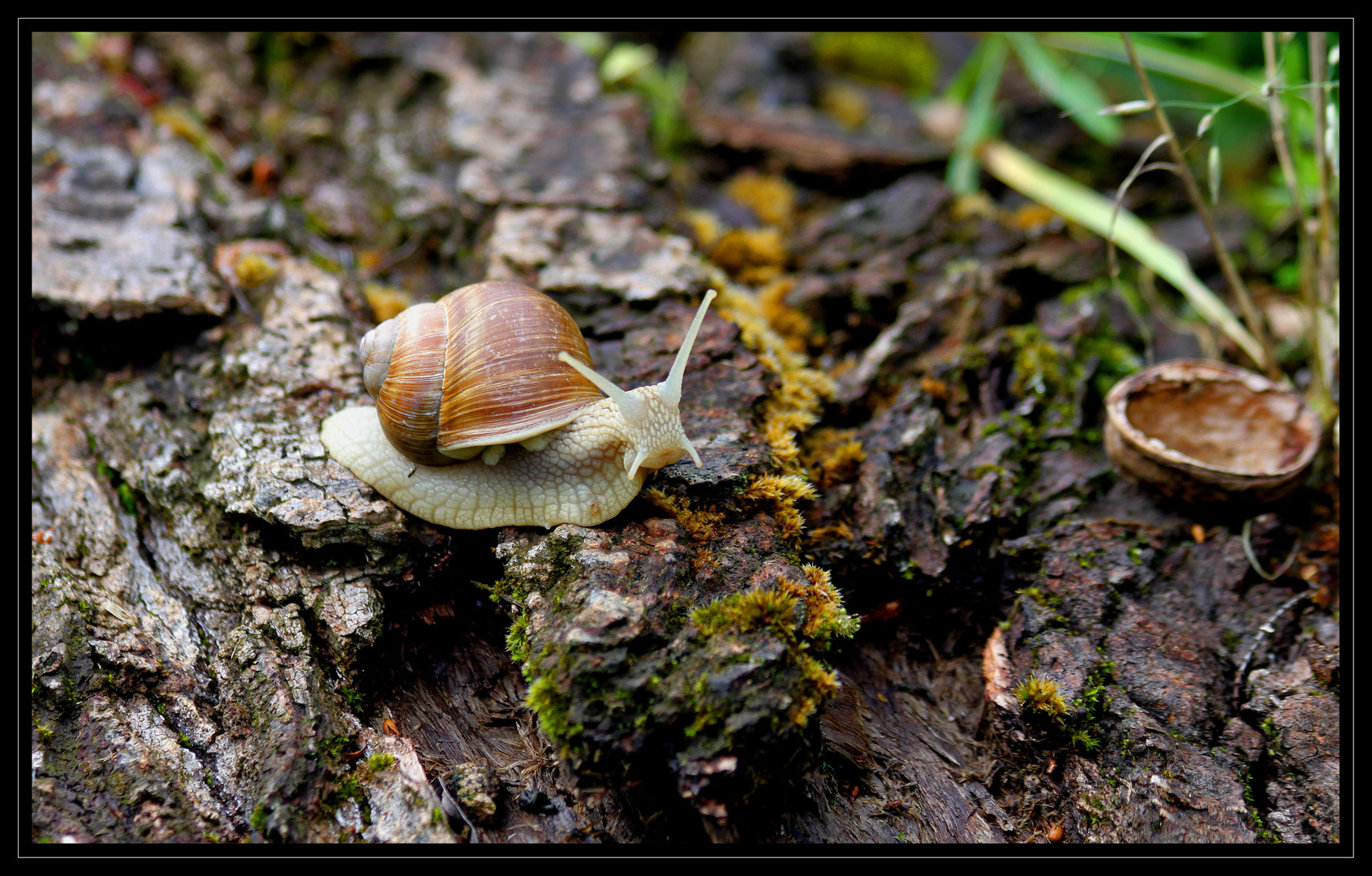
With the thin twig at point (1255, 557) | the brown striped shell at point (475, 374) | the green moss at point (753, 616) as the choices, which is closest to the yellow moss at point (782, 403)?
the green moss at point (753, 616)

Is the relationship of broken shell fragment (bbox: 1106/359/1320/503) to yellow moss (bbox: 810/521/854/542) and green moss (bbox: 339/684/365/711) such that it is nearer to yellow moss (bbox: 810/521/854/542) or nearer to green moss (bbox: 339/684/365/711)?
yellow moss (bbox: 810/521/854/542)

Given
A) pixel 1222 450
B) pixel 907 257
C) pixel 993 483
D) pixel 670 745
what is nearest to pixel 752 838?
pixel 670 745

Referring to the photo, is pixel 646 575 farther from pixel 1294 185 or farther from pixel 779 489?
pixel 1294 185

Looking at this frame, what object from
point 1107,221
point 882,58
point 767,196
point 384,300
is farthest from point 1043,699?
point 882,58

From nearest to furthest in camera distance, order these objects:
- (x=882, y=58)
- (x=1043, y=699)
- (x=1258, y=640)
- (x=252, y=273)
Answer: (x=1043, y=699) → (x=1258, y=640) → (x=252, y=273) → (x=882, y=58)

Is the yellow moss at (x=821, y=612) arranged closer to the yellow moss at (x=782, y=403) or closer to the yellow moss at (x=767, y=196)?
the yellow moss at (x=782, y=403)

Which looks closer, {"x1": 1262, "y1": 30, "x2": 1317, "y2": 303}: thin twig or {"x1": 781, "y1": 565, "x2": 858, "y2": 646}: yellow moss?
{"x1": 781, "y1": 565, "x2": 858, "y2": 646}: yellow moss

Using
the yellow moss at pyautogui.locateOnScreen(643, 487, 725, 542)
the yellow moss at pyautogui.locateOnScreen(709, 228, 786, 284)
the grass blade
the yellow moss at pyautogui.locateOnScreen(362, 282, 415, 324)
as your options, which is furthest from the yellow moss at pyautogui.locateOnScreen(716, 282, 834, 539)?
the grass blade
